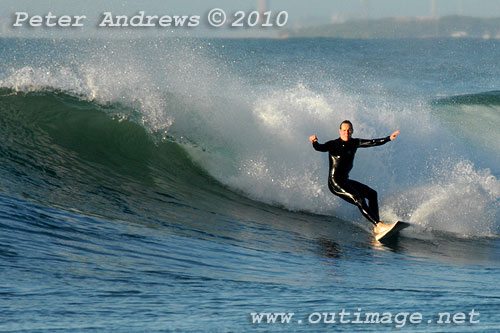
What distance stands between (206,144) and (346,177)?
13.2 feet

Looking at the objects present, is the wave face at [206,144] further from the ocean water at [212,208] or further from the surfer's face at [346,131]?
the surfer's face at [346,131]

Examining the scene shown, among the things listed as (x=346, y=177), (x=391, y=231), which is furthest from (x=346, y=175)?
(x=391, y=231)

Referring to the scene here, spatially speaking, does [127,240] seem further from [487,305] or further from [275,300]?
[487,305]

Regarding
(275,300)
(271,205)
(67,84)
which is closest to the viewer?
(275,300)

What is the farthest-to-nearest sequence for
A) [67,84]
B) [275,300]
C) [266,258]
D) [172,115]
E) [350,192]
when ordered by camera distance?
[67,84] < [172,115] < [350,192] < [266,258] < [275,300]

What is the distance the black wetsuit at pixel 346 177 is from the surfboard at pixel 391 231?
188 millimetres

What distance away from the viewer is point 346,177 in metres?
9.15

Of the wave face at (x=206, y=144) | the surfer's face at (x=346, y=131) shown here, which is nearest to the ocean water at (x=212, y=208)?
the wave face at (x=206, y=144)

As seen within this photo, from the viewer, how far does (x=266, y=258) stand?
24.6ft

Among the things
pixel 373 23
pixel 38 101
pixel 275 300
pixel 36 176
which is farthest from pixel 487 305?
pixel 373 23

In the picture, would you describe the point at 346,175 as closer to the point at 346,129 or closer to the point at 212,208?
the point at 346,129

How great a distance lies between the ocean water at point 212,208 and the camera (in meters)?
5.45

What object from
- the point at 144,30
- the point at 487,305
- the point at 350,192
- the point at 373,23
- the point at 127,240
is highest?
the point at 373,23

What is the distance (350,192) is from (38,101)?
6950mm
